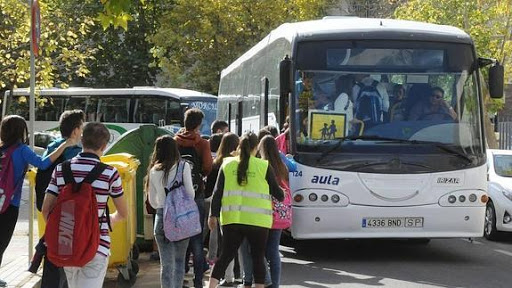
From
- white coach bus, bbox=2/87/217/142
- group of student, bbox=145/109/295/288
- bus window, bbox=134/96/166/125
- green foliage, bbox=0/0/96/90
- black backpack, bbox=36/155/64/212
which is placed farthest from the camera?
bus window, bbox=134/96/166/125

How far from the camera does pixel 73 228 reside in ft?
18.5

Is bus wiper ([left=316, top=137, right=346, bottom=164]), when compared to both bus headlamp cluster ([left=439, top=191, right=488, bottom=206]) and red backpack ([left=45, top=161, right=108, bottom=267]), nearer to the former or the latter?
bus headlamp cluster ([left=439, top=191, right=488, bottom=206])

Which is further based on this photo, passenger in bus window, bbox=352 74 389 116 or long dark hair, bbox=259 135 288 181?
passenger in bus window, bbox=352 74 389 116

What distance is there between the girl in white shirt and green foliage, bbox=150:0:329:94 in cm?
2880

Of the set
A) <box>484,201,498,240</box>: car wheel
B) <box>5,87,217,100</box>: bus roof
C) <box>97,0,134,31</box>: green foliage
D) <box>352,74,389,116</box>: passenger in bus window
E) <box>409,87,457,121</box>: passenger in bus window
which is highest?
<box>5,87,217,100</box>: bus roof

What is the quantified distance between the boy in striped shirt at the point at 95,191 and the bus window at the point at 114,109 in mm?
30422

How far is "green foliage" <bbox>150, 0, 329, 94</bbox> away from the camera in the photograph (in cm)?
3650

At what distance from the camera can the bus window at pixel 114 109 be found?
36.3 metres

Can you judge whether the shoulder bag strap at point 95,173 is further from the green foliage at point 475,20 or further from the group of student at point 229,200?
the green foliage at point 475,20

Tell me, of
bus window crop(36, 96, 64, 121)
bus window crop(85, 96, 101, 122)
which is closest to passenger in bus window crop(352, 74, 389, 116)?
bus window crop(85, 96, 101, 122)

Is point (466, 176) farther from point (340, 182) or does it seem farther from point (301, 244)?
point (301, 244)

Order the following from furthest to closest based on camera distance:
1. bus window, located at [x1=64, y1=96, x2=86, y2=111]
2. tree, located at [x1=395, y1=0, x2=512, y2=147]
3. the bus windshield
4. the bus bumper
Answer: bus window, located at [x1=64, y1=96, x2=86, y2=111], tree, located at [x1=395, y1=0, x2=512, y2=147], the bus windshield, the bus bumper

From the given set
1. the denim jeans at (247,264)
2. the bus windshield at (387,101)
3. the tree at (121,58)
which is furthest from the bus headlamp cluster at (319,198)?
the tree at (121,58)

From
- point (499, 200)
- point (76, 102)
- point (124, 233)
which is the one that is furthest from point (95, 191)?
point (76, 102)
